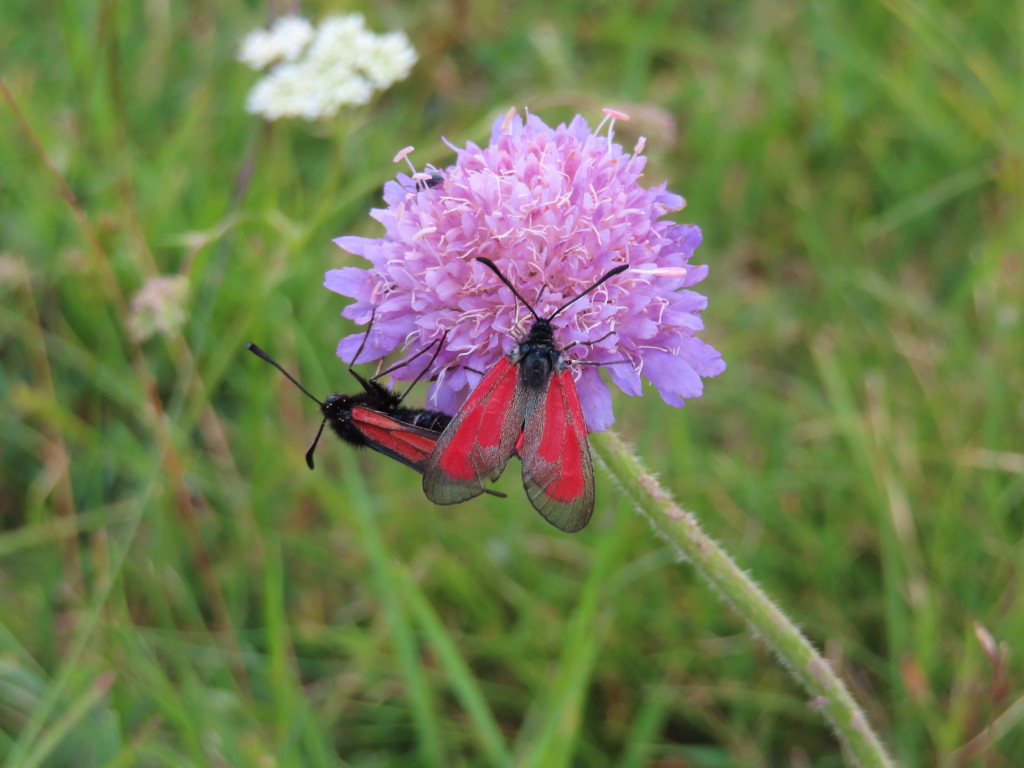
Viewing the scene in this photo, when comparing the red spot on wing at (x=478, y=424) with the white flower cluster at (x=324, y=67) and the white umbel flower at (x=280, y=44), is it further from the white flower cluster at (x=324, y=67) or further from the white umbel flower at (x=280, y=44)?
the white umbel flower at (x=280, y=44)

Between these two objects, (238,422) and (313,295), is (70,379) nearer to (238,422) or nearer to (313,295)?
(238,422)

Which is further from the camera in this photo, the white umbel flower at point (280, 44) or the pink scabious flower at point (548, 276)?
the white umbel flower at point (280, 44)

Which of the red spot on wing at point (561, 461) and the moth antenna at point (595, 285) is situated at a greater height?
the moth antenna at point (595, 285)

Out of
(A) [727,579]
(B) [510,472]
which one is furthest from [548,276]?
(B) [510,472]

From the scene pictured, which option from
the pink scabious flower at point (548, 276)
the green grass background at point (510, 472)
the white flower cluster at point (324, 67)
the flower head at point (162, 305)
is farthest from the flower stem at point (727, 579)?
the white flower cluster at point (324, 67)

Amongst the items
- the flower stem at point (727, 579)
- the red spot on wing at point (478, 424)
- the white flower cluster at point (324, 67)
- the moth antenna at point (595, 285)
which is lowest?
the flower stem at point (727, 579)

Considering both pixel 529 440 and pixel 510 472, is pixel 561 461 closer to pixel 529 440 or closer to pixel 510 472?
pixel 529 440
